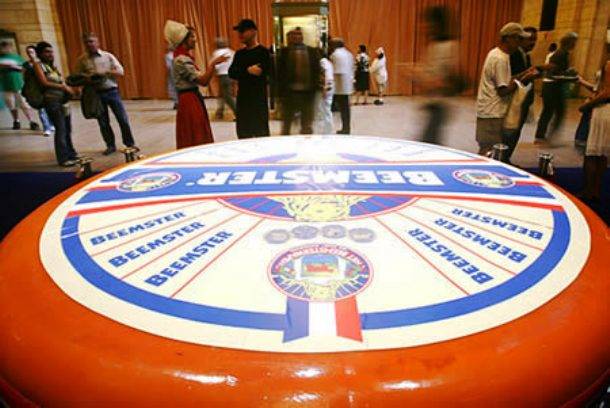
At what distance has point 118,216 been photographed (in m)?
1.16

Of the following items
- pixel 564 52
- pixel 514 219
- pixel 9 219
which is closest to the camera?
pixel 514 219

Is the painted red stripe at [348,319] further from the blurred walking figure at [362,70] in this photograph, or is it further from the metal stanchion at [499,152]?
the blurred walking figure at [362,70]

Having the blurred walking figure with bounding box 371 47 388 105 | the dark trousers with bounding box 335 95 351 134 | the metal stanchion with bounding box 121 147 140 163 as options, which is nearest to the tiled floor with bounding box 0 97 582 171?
the blurred walking figure with bounding box 371 47 388 105

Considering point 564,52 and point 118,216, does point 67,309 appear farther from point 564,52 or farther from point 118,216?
point 564,52

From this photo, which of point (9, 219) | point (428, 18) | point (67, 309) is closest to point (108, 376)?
point (67, 309)

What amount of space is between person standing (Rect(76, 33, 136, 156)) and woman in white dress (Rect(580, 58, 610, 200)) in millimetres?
4852

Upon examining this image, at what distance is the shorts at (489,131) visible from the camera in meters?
3.61

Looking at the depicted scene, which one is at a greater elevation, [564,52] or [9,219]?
[564,52]

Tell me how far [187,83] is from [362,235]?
2.90 metres

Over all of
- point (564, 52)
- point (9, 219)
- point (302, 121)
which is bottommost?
point (9, 219)

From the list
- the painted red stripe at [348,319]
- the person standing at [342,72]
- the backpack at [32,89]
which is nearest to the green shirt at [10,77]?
the backpack at [32,89]

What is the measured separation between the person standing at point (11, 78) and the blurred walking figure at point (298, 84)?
4.80 metres

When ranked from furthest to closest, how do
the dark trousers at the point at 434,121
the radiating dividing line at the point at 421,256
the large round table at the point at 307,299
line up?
the dark trousers at the point at 434,121 < the radiating dividing line at the point at 421,256 < the large round table at the point at 307,299

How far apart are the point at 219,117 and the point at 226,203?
7435 mm
